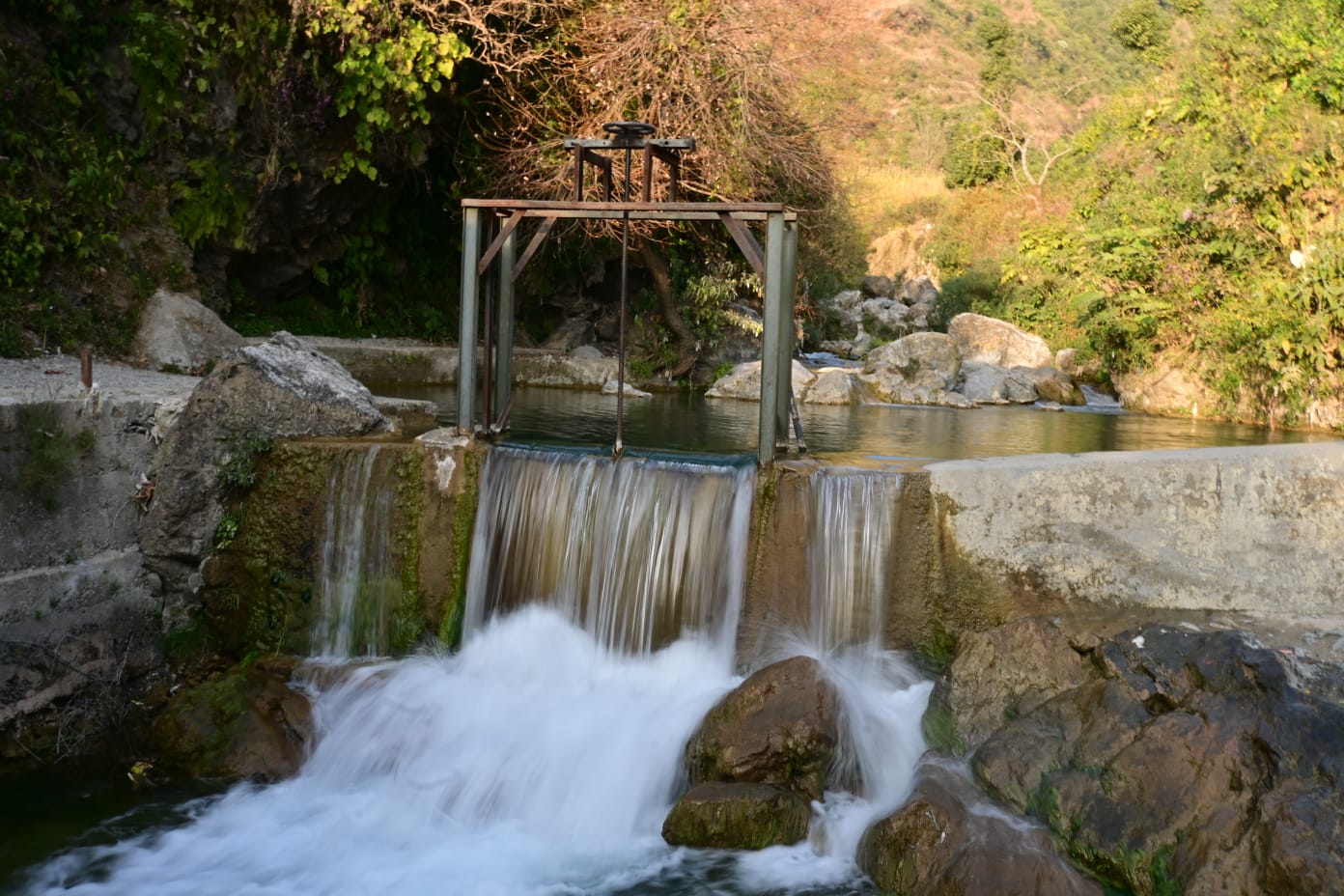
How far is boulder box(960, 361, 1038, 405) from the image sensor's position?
14828mm

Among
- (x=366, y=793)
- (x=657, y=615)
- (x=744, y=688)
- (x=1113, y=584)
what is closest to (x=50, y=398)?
(x=366, y=793)

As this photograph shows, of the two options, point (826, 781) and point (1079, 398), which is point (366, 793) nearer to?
point (826, 781)

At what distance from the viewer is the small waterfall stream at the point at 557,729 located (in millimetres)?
5789

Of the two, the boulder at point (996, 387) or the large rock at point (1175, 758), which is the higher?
the boulder at point (996, 387)

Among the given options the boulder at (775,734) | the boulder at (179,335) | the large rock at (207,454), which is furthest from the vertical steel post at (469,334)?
the boulder at (179,335)

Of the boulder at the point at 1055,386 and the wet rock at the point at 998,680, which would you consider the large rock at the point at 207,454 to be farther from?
the boulder at the point at 1055,386

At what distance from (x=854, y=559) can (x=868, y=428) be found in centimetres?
420

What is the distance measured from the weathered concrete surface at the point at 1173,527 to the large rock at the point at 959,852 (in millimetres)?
1613

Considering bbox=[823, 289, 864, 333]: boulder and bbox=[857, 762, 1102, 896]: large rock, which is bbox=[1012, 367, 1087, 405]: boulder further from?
bbox=[857, 762, 1102, 896]: large rock

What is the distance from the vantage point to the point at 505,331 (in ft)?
29.4

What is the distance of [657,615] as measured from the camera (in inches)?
287

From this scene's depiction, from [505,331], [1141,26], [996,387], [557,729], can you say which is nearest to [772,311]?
[505,331]

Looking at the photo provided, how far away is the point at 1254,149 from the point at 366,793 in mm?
11089

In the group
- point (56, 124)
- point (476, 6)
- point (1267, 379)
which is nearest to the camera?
point (56, 124)
